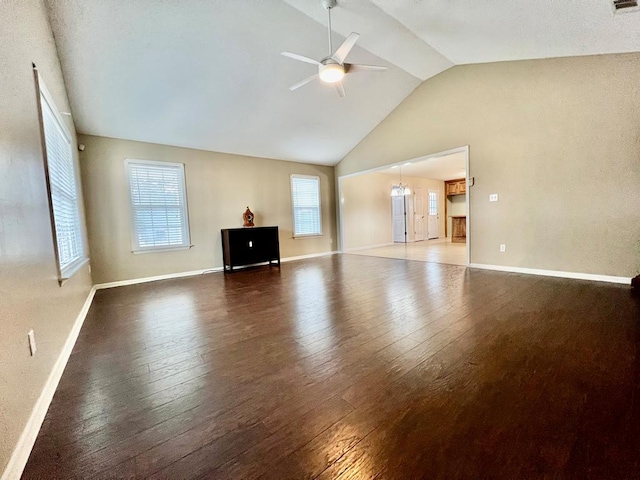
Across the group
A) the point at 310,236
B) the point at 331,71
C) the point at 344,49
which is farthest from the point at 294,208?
the point at 344,49

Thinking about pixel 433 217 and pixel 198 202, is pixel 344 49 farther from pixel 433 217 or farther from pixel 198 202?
pixel 433 217

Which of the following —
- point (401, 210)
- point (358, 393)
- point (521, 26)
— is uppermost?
point (521, 26)

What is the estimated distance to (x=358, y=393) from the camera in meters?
1.52

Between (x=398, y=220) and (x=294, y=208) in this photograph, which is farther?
(x=398, y=220)

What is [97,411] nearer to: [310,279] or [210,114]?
[310,279]

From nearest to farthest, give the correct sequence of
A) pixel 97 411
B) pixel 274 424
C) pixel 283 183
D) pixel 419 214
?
pixel 274 424, pixel 97 411, pixel 283 183, pixel 419 214

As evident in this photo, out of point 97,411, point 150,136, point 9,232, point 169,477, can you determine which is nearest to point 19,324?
point 9,232

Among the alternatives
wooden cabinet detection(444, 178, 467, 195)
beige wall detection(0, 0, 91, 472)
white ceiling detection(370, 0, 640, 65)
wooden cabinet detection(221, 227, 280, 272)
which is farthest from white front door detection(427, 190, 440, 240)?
beige wall detection(0, 0, 91, 472)

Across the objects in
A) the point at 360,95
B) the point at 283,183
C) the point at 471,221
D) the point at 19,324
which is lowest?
the point at 19,324

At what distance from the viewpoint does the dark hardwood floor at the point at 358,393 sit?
1093 mm

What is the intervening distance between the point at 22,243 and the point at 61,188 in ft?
5.42

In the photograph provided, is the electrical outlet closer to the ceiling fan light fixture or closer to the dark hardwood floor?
the dark hardwood floor

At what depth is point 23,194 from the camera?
164cm

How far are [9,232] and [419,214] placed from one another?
1030cm
